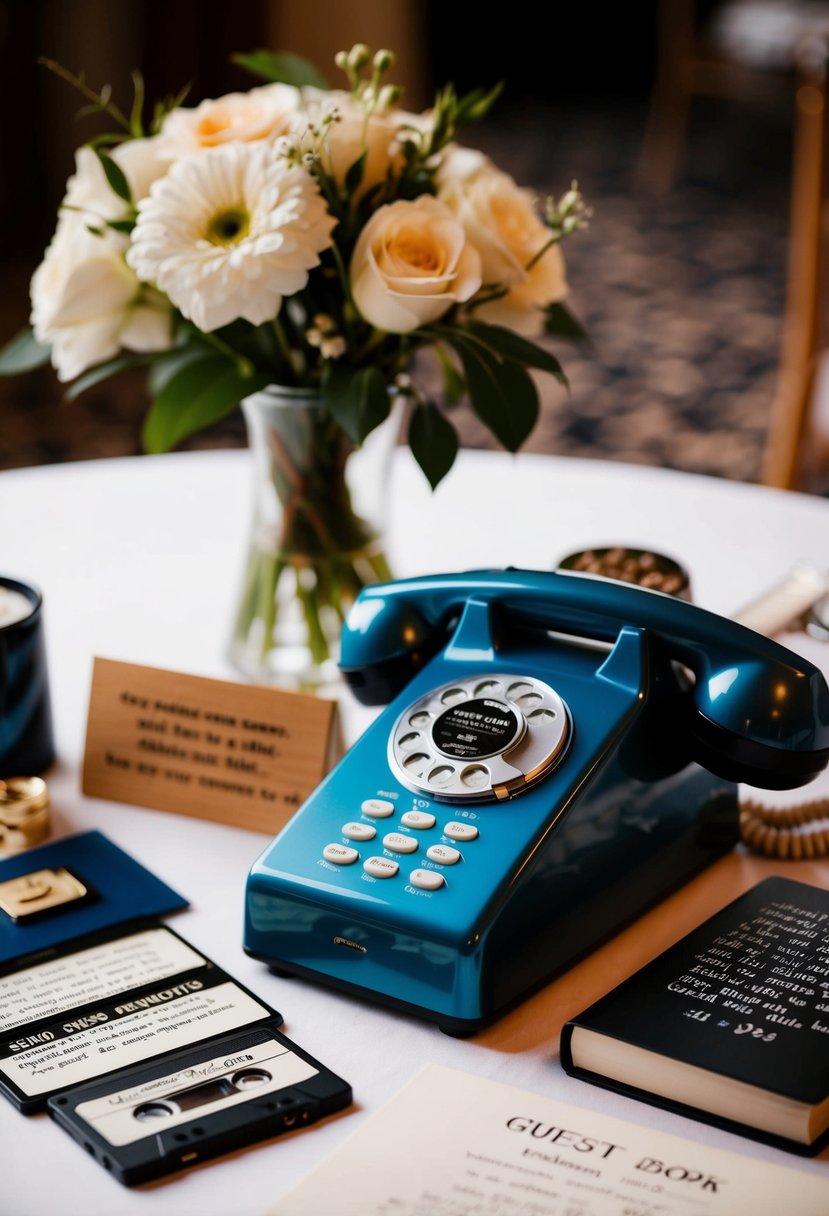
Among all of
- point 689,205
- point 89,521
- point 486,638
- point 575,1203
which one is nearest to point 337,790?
point 486,638

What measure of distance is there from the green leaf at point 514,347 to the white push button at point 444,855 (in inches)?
14.4

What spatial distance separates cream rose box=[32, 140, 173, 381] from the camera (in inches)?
38.7

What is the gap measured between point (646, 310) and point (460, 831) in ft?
12.3

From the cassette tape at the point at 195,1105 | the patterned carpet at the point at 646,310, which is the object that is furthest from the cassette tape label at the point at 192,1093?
the patterned carpet at the point at 646,310

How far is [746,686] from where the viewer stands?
783 mm

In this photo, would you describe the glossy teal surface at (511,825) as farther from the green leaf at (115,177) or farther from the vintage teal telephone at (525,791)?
the green leaf at (115,177)

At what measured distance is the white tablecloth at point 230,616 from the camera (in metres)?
0.66

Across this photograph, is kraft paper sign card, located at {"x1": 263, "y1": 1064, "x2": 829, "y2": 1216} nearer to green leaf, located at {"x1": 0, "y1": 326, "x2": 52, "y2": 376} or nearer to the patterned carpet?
green leaf, located at {"x1": 0, "y1": 326, "x2": 52, "y2": 376}

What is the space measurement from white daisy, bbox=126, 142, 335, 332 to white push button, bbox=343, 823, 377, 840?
0.33 meters

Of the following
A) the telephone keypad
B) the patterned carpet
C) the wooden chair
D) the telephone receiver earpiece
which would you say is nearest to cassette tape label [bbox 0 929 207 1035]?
the telephone keypad

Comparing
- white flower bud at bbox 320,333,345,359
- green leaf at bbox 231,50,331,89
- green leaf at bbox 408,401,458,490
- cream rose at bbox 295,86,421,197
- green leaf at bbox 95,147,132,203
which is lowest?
green leaf at bbox 408,401,458,490

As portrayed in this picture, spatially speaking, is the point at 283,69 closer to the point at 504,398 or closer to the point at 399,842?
the point at 504,398

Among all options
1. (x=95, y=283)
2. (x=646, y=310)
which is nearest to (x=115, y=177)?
(x=95, y=283)

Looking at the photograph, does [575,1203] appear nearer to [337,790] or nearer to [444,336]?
[337,790]
